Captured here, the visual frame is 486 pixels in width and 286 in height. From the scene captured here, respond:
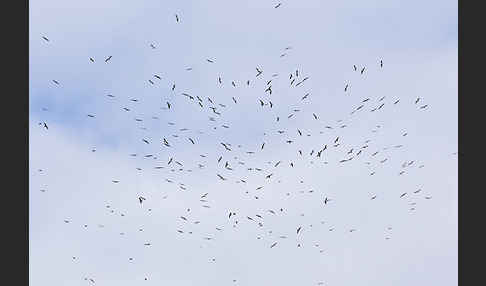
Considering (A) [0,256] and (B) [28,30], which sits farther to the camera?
(B) [28,30]

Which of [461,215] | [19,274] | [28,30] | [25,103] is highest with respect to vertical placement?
[28,30]

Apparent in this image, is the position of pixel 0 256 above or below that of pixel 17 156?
below

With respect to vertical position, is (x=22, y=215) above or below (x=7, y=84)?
below

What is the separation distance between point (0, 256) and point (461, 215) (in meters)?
4.97

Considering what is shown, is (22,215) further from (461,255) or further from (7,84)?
(461,255)

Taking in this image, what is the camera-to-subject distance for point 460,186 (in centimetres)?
900

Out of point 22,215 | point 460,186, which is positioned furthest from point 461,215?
point 22,215

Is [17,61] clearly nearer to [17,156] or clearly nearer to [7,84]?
[7,84]

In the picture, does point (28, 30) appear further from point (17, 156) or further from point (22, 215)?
point (22, 215)

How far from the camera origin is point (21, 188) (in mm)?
8312

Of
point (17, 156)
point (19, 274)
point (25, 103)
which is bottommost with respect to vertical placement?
point (19, 274)

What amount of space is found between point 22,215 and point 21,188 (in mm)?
282

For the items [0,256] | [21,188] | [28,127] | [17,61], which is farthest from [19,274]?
[17,61]

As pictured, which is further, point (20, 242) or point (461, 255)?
point (461, 255)
